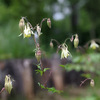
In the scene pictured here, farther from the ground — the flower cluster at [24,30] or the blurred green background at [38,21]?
the blurred green background at [38,21]

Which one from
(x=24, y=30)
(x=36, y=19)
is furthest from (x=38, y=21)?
(x=24, y=30)

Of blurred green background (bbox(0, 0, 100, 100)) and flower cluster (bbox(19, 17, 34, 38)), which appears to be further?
blurred green background (bbox(0, 0, 100, 100))

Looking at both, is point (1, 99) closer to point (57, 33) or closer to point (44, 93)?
point (44, 93)

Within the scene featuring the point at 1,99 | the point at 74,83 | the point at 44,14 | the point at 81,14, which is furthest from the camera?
the point at 81,14

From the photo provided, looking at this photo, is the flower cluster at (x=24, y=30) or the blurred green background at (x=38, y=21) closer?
the flower cluster at (x=24, y=30)

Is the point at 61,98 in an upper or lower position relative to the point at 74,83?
lower

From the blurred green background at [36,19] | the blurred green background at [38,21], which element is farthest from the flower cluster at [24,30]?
the blurred green background at [36,19]

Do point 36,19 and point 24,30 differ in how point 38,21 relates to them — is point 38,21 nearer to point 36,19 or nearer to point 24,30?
point 36,19

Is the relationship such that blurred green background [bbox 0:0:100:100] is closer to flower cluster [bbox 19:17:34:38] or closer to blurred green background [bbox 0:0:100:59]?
blurred green background [bbox 0:0:100:59]

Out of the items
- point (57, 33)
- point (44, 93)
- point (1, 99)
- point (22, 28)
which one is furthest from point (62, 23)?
point (22, 28)

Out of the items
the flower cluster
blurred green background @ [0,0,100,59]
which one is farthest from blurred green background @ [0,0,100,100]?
the flower cluster

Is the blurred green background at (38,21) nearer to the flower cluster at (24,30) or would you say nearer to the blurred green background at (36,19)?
the blurred green background at (36,19)
